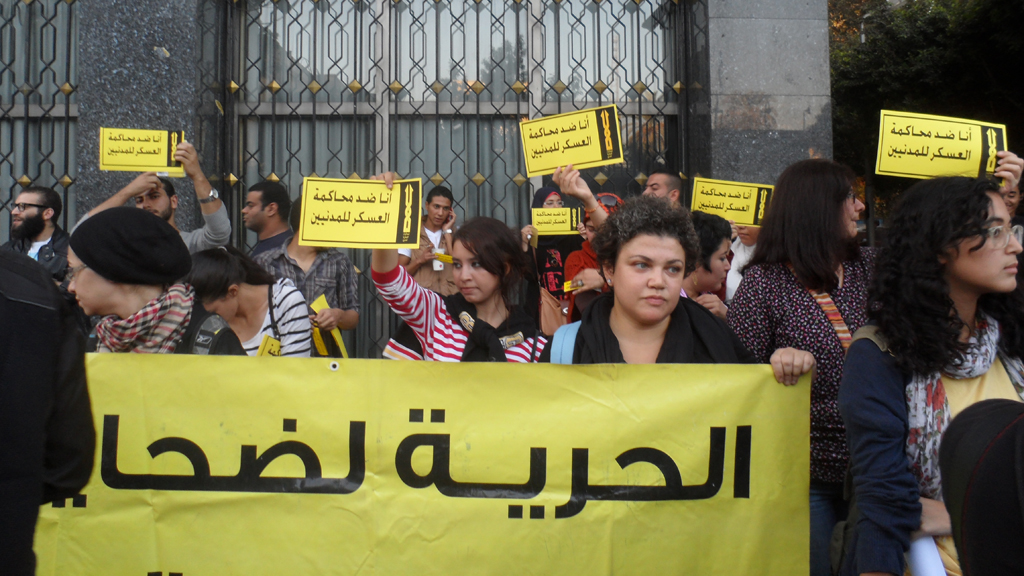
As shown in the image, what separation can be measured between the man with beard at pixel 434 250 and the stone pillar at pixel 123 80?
1979 mm

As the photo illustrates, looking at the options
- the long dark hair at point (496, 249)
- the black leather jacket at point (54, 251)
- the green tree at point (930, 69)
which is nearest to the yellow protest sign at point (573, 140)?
the long dark hair at point (496, 249)

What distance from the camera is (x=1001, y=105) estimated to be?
1397 cm

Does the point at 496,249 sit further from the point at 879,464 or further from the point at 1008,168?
the point at 1008,168

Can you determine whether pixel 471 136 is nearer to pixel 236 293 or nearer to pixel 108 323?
pixel 236 293

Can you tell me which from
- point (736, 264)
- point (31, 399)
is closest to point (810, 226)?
point (736, 264)

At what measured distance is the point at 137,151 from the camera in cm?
437

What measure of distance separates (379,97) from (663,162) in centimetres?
263

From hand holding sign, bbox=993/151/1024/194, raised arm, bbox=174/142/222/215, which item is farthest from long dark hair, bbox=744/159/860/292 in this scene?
raised arm, bbox=174/142/222/215

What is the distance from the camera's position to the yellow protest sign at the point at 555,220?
16.2 feet

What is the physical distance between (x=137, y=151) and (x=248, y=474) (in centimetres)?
262

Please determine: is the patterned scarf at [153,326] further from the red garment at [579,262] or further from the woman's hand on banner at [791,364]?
the red garment at [579,262]

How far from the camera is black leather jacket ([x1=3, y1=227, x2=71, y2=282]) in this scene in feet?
17.3

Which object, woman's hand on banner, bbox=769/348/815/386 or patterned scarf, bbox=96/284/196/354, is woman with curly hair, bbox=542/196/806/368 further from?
patterned scarf, bbox=96/284/196/354

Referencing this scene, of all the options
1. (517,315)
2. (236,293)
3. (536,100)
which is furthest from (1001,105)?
(236,293)
